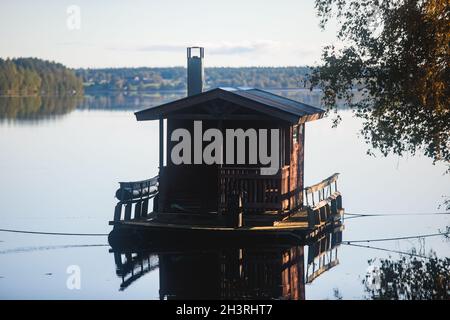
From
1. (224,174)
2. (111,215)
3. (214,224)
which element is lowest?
(111,215)

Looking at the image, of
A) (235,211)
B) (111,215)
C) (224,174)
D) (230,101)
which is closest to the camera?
(235,211)

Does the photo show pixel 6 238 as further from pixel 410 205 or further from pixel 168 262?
pixel 410 205

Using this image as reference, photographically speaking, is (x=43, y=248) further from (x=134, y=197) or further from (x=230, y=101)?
(x=230, y=101)

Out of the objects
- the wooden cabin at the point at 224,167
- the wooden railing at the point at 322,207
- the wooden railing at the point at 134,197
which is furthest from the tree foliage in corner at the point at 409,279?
the wooden railing at the point at 134,197

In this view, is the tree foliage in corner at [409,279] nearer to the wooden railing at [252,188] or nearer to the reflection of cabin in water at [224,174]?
the reflection of cabin in water at [224,174]

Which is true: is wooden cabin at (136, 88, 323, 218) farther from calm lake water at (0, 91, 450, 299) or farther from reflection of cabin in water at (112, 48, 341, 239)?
calm lake water at (0, 91, 450, 299)

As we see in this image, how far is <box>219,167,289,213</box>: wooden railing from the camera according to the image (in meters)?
28.2

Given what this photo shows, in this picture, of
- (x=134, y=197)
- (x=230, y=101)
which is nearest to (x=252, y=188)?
(x=230, y=101)

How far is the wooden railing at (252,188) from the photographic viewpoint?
28172 millimetres

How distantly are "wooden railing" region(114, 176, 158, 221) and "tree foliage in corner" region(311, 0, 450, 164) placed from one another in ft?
20.7

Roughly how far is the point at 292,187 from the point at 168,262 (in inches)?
237

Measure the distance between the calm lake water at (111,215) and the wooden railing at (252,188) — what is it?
1.44 meters

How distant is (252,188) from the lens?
2828 cm

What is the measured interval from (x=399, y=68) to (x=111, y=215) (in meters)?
16.1
